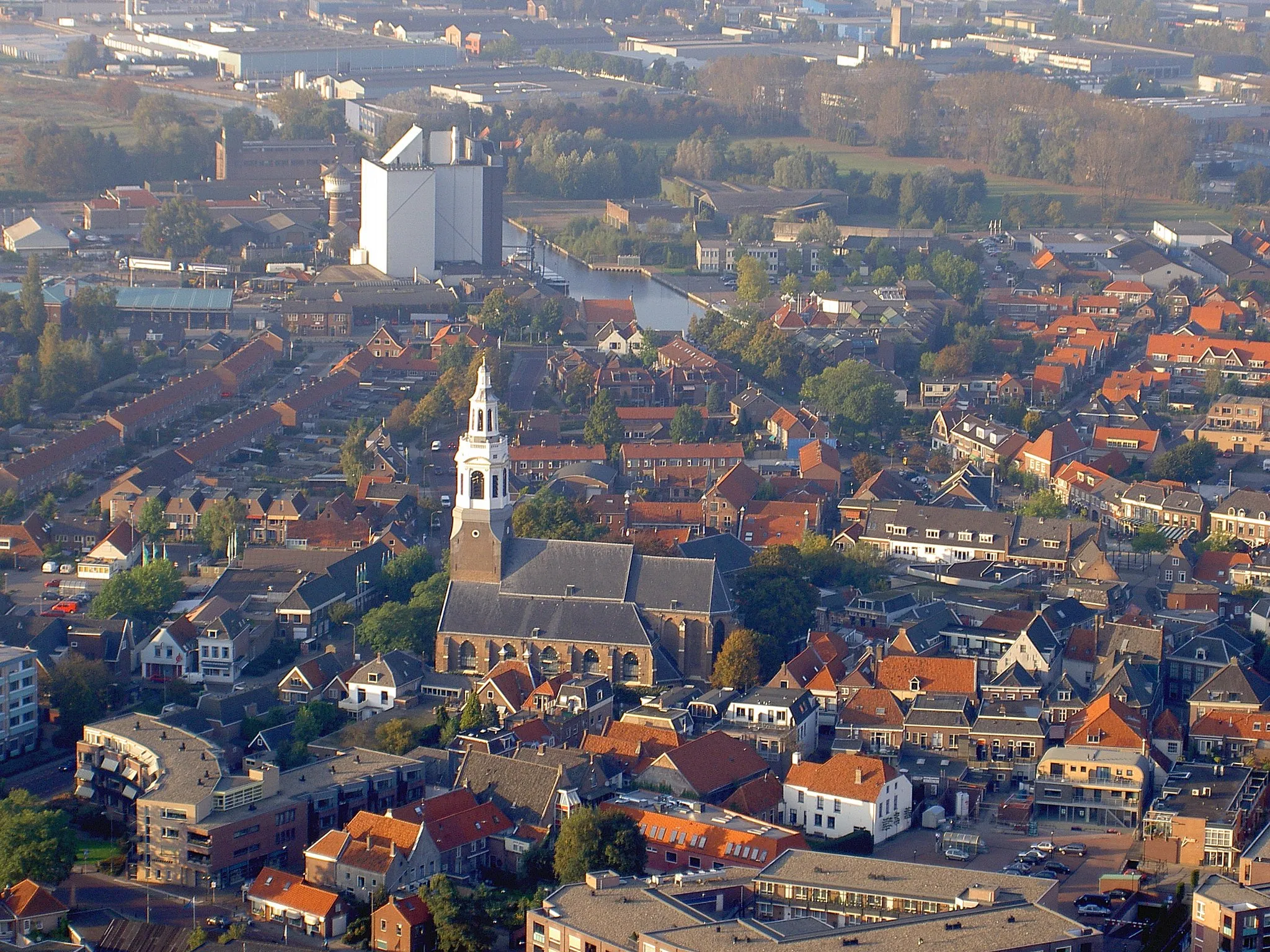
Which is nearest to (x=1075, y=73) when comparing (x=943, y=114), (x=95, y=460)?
(x=943, y=114)

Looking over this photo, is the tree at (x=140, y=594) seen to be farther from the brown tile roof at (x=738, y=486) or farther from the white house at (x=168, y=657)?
the brown tile roof at (x=738, y=486)

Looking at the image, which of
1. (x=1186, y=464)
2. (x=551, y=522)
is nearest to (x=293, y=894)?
(x=551, y=522)

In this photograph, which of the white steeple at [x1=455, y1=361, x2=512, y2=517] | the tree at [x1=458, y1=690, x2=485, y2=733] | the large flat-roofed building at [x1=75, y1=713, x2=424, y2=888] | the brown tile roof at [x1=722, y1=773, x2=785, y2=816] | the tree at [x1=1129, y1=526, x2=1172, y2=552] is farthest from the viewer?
the tree at [x1=1129, y1=526, x2=1172, y2=552]

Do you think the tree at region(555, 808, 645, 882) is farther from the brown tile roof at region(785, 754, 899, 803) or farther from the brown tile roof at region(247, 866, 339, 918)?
the brown tile roof at region(785, 754, 899, 803)

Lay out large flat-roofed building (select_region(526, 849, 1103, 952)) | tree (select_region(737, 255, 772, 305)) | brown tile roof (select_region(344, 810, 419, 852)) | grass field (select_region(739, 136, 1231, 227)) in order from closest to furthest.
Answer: large flat-roofed building (select_region(526, 849, 1103, 952)), brown tile roof (select_region(344, 810, 419, 852)), tree (select_region(737, 255, 772, 305)), grass field (select_region(739, 136, 1231, 227))

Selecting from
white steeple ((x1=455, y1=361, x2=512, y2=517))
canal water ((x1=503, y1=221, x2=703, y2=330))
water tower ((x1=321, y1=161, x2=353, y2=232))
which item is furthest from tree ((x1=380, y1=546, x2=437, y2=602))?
water tower ((x1=321, y1=161, x2=353, y2=232))

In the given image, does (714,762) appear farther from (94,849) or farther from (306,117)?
(306,117)

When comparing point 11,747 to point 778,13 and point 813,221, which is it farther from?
point 778,13
